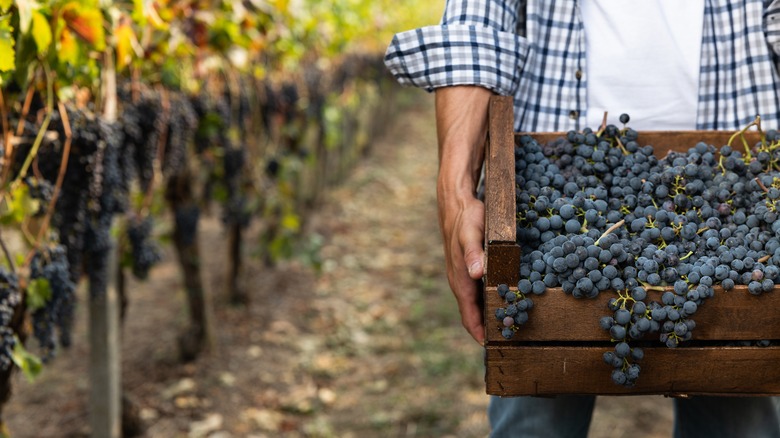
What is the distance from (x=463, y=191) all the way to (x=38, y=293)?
120 cm

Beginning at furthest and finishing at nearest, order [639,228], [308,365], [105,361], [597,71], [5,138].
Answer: [308,365], [105,361], [5,138], [597,71], [639,228]

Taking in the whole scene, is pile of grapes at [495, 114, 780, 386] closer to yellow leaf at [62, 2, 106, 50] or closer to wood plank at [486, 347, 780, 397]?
wood plank at [486, 347, 780, 397]

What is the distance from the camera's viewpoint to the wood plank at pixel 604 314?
4.52ft

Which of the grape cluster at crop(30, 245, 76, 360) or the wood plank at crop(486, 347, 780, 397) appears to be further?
the grape cluster at crop(30, 245, 76, 360)

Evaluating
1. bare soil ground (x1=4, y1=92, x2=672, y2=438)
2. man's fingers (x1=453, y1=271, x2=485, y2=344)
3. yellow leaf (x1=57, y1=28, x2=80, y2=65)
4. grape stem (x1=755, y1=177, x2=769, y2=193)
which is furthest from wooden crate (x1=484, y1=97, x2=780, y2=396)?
bare soil ground (x1=4, y1=92, x2=672, y2=438)

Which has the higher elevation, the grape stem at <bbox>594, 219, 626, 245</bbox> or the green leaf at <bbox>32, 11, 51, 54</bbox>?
the green leaf at <bbox>32, 11, 51, 54</bbox>

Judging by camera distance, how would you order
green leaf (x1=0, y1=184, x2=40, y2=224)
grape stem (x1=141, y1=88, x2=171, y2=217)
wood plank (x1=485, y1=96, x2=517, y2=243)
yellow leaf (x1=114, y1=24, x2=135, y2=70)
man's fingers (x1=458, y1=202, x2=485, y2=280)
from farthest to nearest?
grape stem (x1=141, y1=88, x2=171, y2=217), yellow leaf (x1=114, y1=24, x2=135, y2=70), green leaf (x1=0, y1=184, x2=40, y2=224), man's fingers (x1=458, y1=202, x2=485, y2=280), wood plank (x1=485, y1=96, x2=517, y2=243)

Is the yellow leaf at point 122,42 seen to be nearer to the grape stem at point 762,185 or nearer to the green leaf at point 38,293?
the green leaf at point 38,293

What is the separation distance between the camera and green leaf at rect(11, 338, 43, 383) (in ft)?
6.53

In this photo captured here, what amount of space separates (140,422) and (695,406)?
2504 mm

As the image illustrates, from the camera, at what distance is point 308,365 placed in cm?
443

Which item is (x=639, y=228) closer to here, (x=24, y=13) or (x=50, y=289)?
(x=24, y=13)

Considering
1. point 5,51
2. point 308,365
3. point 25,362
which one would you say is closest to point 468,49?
point 5,51

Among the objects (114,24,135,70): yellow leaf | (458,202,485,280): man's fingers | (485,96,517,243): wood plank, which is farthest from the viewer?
(114,24,135,70): yellow leaf
